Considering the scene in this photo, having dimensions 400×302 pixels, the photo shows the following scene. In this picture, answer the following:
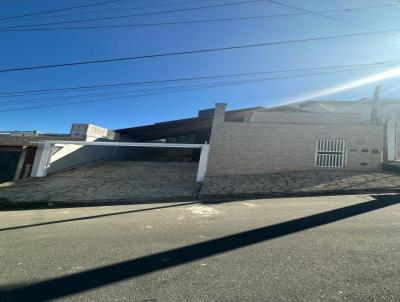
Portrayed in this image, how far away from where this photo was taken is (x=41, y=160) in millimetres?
17234

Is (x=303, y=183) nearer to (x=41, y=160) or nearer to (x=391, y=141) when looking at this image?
(x=391, y=141)

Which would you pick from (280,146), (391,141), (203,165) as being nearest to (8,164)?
(203,165)

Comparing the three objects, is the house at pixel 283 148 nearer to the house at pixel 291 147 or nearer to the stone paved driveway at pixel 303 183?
the house at pixel 291 147

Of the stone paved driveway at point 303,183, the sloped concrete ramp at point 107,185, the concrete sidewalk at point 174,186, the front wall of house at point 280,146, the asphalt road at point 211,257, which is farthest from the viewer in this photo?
the front wall of house at point 280,146

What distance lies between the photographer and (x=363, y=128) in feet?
49.9

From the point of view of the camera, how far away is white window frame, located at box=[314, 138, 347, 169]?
595 inches

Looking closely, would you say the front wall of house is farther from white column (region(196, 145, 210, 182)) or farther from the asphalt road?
the asphalt road

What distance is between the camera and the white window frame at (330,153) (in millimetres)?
15109

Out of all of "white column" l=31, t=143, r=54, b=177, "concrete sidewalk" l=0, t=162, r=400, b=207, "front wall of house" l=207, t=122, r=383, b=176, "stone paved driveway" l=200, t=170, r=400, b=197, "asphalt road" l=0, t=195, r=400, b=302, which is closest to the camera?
"asphalt road" l=0, t=195, r=400, b=302

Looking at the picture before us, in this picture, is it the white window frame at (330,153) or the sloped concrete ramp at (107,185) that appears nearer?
the sloped concrete ramp at (107,185)

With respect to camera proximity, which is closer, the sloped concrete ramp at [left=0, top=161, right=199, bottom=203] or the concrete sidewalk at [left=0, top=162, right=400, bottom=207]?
the concrete sidewalk at [left=0, top=162, right=400, bottom=207]

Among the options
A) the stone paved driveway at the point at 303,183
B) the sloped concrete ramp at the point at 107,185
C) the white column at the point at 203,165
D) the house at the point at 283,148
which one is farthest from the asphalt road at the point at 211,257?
the house at the point at 283,148

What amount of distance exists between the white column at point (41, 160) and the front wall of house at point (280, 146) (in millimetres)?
9949

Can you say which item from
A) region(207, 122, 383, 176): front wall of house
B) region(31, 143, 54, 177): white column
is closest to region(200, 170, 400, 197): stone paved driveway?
region(207, 122, 383, 176): front wall of house
